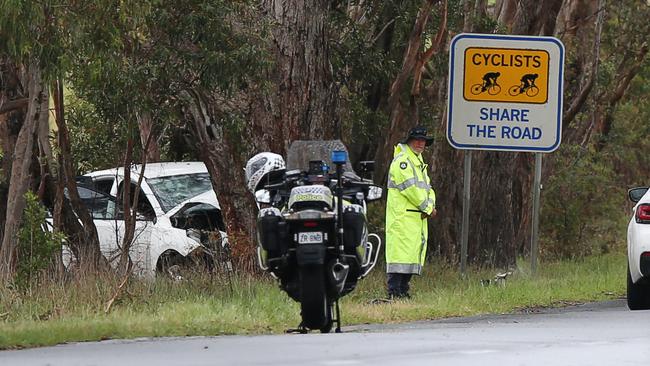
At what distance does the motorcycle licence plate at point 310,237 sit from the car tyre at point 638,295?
16.6 ft

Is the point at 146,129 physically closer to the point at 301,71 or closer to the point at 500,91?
the point at 301,71

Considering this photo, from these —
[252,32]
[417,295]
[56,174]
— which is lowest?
[417,295]

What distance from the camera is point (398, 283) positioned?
1561 centimetres

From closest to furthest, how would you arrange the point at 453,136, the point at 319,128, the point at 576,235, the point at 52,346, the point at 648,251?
the point at 52,346 < the point at 648,251 < the point at 453,136 < the point at 319,128 < the point at 576,235

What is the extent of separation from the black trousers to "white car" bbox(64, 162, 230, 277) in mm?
2652

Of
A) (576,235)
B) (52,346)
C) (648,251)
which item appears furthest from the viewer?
(576,235)

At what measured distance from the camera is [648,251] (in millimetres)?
14242

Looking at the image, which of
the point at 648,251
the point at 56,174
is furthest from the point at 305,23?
the point at 648,251

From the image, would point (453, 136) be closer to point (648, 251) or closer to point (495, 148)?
point (495, 148)

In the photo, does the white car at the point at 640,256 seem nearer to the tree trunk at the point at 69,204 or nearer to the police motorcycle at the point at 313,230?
the police motorcycle at the point at 313,230

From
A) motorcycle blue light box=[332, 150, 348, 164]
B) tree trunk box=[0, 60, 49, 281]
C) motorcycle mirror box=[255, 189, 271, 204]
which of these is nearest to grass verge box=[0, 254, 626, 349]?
motorcycle mirror box=[255, 189, 271, 204]

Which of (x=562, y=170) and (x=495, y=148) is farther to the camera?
(x=562, y=170)

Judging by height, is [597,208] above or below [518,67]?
below

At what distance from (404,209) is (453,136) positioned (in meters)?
2.61
